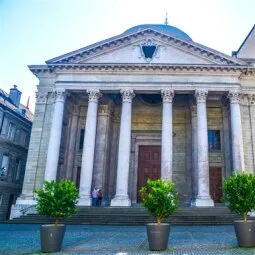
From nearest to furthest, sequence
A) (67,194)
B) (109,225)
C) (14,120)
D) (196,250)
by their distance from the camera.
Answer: (196,250) < (67,194) < (109,225) < (14,120)

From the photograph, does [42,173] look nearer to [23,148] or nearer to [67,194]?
[23,148]

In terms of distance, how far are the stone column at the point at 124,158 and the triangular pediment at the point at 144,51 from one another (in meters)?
3.42

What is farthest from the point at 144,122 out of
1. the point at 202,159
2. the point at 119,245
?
the point at 119,245

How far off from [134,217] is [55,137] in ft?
30.3

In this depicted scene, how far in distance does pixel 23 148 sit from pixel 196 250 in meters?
25.5

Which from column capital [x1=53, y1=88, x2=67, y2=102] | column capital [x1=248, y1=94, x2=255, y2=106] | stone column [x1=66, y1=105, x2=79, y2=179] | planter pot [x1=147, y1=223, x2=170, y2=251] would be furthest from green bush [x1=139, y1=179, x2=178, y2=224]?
column capital [x1=248, y1=94, x2=255, y2=106]

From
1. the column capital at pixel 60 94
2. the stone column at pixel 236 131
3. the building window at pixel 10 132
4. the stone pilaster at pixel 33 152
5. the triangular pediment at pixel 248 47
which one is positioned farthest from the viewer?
the triangular pediment at pixel 248 47

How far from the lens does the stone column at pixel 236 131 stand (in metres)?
21.8

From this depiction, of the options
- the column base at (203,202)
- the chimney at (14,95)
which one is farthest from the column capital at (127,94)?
Answer: the chimney at (14,95)

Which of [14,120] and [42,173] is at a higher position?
[14,120]

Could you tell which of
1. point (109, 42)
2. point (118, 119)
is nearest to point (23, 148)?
point (118, 119)

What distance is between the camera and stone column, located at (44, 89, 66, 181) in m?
22.0

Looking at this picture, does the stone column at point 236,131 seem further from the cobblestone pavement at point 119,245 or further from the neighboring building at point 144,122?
the cobblestone pavement at point 119,245

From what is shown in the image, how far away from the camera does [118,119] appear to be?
28.3m
